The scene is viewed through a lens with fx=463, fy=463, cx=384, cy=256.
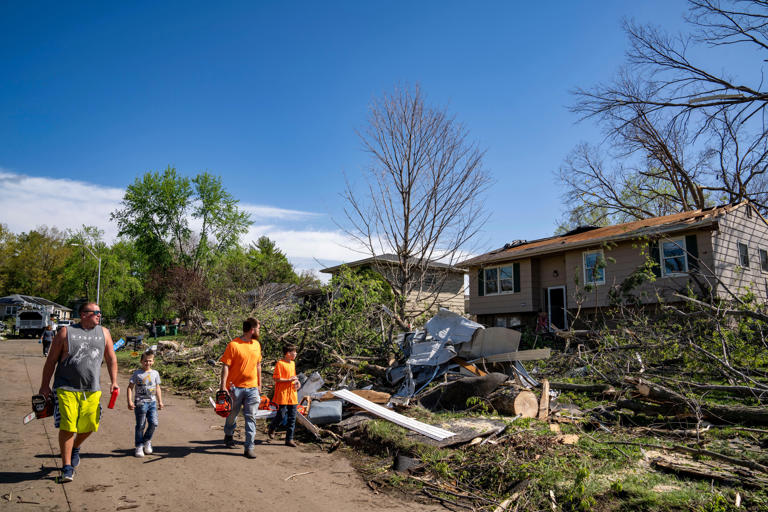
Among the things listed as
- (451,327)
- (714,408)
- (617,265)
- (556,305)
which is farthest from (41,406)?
(556,305)

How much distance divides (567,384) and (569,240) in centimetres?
1287

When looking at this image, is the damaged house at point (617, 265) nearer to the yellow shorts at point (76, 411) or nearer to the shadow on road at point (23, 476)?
the yellow shorts at point (76, 411)

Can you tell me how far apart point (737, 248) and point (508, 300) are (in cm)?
892

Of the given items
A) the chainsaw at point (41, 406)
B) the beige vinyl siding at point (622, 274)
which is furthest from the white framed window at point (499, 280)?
the chainsaw at point (41, 406)

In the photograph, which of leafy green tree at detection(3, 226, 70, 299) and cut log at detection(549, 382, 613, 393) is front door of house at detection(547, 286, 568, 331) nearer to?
cut log at detection(549, 382, 613, 393)

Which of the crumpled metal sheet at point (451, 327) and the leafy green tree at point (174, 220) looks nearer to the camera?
the crumpled metal sheet at point (451, 327)

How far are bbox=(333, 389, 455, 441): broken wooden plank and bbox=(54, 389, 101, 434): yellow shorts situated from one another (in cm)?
367

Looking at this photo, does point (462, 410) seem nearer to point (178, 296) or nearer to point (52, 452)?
point (52, 452)

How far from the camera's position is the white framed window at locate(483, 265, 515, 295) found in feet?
72.4

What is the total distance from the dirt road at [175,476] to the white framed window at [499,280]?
16994 millimetres

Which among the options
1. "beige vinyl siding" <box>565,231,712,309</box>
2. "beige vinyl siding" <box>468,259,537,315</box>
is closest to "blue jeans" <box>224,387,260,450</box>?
"beige vinyl siding" <box>565,231,712,309</box>

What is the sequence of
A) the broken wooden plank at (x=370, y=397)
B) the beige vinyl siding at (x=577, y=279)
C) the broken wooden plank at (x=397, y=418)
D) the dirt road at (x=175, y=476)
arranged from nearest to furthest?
the dirt road at (x=175, y=476) → the broken wooden plank at (x=397, y=418) → the broken wooden plank at (x=370, y=397) → the beige vinyl siding at (x=577, y=279)

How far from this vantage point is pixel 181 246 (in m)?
43.2

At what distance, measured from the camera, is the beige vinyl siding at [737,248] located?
52.2 ft
